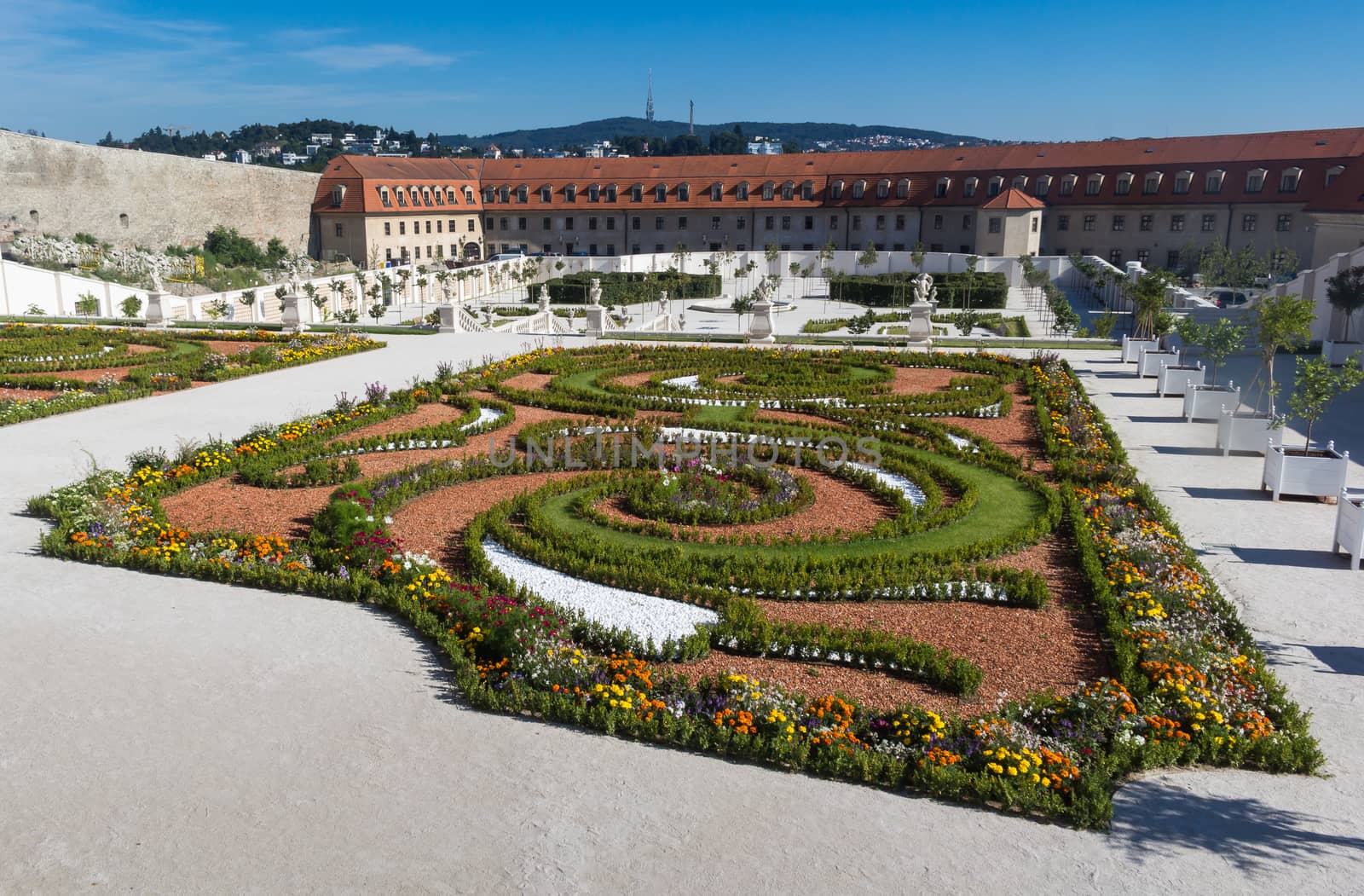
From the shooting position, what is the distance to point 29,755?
7.24 m

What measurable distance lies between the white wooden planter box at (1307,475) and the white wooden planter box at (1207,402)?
4.86 meters

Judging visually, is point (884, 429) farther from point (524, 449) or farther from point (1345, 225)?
point (1345, 225)

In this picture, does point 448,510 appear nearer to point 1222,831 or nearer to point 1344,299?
point 1222,831

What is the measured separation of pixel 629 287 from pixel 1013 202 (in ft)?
72.6

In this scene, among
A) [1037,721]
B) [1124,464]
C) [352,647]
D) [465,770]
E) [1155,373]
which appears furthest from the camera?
[1155,373]

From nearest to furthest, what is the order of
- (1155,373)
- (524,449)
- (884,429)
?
(524,449), (884,429), (1155,373)

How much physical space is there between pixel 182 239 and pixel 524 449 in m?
53.5

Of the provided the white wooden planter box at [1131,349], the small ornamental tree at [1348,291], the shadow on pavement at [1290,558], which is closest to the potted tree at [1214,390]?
the white wooden planter box at [1131,349]

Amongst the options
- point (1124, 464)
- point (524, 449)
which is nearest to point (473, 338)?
point (524, 449)

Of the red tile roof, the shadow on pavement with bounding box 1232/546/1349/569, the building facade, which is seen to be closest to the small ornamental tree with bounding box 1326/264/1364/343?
the shadow on pavement with bounding box 1232/546/1349/569

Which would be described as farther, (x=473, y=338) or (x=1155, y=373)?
(x=473, y=338)

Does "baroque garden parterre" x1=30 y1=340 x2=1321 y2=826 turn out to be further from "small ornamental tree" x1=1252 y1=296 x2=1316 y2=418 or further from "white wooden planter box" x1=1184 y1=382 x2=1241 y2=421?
"small ornamental tree" x1=1252 y1=296 x2=1316 y2=418

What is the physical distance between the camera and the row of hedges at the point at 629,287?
5088 centimetres

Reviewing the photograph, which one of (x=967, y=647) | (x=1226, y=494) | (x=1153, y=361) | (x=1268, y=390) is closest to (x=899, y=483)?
(x=1226, y=494)
